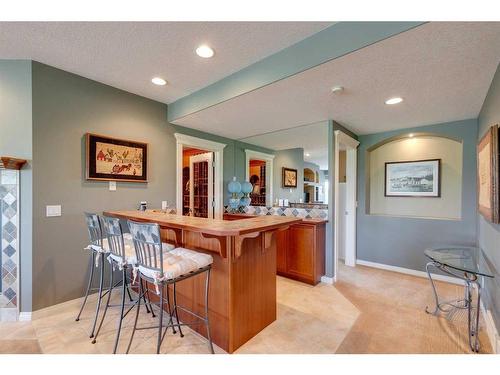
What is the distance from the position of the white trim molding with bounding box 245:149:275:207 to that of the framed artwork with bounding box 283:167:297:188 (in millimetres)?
269

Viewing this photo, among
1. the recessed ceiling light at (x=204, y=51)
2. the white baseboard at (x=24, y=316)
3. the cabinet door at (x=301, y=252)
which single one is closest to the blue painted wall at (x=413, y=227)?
the cabinet door at (x=301, y=252)

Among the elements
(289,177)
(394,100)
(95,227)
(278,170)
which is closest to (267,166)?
(278,170)

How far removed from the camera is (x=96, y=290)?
256 cm

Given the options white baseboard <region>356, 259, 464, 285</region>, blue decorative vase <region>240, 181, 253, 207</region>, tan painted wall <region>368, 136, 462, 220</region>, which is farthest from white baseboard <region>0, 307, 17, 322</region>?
tan painted wall <region>368, 136, 462, 220</region>

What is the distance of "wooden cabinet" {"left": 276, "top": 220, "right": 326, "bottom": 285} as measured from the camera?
3021 mm

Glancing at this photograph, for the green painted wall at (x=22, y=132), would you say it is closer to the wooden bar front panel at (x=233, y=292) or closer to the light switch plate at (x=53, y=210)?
the light switch plate at (x=53, y=210)

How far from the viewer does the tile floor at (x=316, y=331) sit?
180 cm

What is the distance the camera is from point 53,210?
90.4 inches

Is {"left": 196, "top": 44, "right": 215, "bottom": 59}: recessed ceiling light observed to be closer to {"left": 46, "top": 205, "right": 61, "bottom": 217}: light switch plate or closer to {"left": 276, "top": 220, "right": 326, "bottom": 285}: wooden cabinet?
{"left": 46, "top": 205, "right": 61, "bottom": 217}: light switch plate

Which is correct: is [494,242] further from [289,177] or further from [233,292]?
[289,177]

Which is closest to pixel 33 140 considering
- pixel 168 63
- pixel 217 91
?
pixel 168 63

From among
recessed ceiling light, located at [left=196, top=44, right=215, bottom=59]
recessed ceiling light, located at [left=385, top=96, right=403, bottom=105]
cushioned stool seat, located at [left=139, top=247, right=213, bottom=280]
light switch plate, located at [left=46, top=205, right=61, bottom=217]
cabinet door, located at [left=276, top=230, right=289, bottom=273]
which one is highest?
recessed ceiling light, located at [left=196, top=44, right=215, bottom=59]
